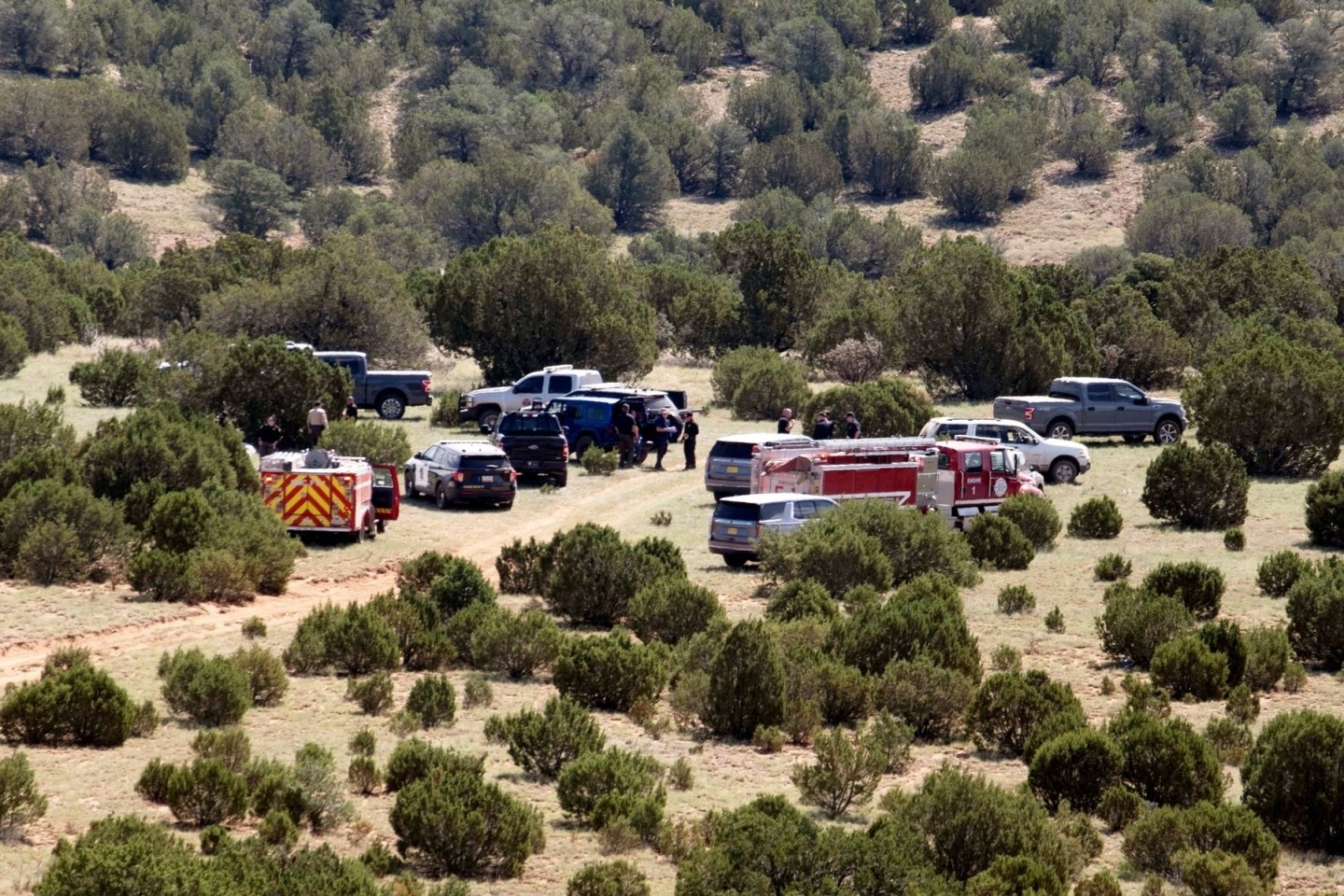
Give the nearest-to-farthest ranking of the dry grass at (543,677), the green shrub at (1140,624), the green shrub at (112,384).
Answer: the dry grass at (543,677)
the green shrub at (1140,624)
the green shrub at (112,384)

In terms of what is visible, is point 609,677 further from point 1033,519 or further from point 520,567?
point 1033,519

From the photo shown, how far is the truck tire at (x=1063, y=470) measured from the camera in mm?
39969

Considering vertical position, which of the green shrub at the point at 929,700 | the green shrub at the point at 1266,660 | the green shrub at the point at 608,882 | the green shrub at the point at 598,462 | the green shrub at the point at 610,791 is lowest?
the green shrub at the point at 598,462

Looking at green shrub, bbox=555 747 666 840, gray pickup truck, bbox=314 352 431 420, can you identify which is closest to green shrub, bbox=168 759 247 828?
green shrub, bbox=555 747 666 840

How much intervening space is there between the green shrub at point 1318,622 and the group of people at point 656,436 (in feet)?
59.6

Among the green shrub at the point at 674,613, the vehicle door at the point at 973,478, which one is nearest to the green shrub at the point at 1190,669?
the green shrub at the point at 674,613

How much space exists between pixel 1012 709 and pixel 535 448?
64.3 ft

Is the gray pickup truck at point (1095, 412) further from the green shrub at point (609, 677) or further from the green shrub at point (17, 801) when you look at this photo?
the green shrub at point (17, 801)

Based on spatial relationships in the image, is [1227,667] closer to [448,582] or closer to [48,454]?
[448,582]

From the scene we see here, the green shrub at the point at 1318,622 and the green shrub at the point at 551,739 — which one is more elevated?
the green shrub at the point at 551,739

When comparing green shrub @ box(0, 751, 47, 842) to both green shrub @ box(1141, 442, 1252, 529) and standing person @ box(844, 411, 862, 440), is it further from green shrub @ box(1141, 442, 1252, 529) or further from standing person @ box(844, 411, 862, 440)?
standing person @ box(844, 411, 862, 440)

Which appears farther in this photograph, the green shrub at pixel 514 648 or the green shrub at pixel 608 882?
the green shrub at pixel 514 648

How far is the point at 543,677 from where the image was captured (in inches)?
867

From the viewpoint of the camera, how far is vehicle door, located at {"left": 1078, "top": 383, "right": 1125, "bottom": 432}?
150 ft
